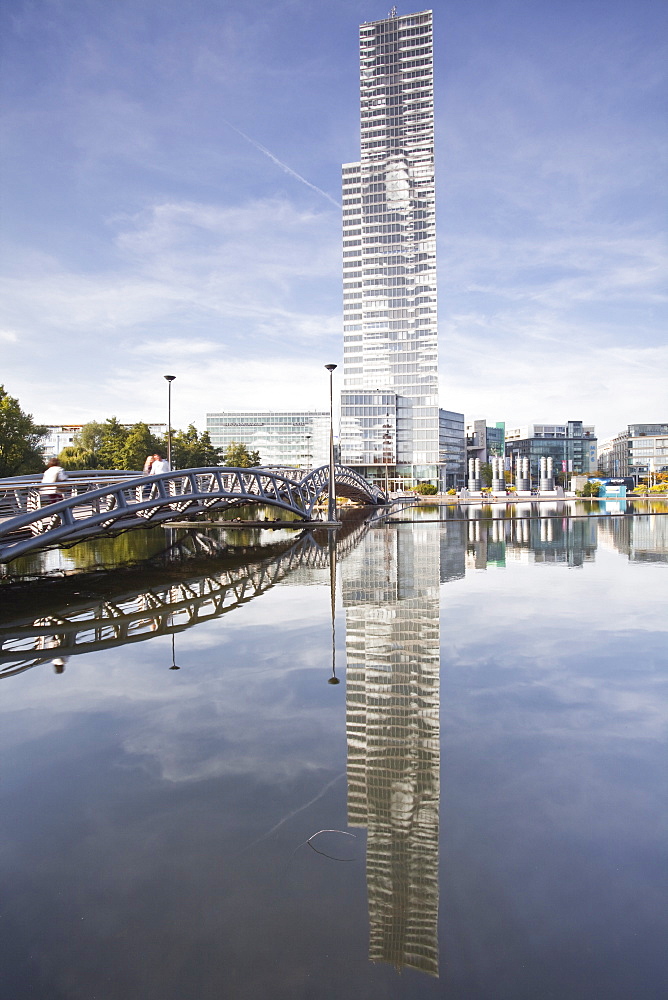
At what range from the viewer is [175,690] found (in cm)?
686

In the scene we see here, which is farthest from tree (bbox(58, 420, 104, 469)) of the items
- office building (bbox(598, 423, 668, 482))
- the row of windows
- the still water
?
office building (bbox(598, 423, 668, 482))

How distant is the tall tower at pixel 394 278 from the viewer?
116250 millimetres

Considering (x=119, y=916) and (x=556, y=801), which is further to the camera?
(x=556, y=801)

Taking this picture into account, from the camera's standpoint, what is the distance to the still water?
9.75 feet

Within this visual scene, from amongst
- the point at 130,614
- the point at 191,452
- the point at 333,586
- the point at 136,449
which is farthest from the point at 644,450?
the point at 130,614

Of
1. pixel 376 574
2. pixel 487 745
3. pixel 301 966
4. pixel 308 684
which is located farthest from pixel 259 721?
pixel 376 574

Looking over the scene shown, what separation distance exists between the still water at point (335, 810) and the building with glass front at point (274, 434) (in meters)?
137

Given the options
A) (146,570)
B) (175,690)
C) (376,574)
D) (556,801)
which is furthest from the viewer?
(146,570)

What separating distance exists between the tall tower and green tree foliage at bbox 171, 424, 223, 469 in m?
53.6

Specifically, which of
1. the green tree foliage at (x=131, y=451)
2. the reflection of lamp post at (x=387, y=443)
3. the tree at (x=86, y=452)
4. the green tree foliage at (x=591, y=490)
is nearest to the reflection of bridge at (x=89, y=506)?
the green tree foliage at (x=131, y=451)

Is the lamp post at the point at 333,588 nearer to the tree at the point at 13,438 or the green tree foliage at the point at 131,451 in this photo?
the tree at the point at 13,438

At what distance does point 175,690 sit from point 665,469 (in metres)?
183

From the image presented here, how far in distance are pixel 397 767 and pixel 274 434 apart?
14322 cm

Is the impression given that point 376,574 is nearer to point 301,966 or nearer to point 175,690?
point 175,690
